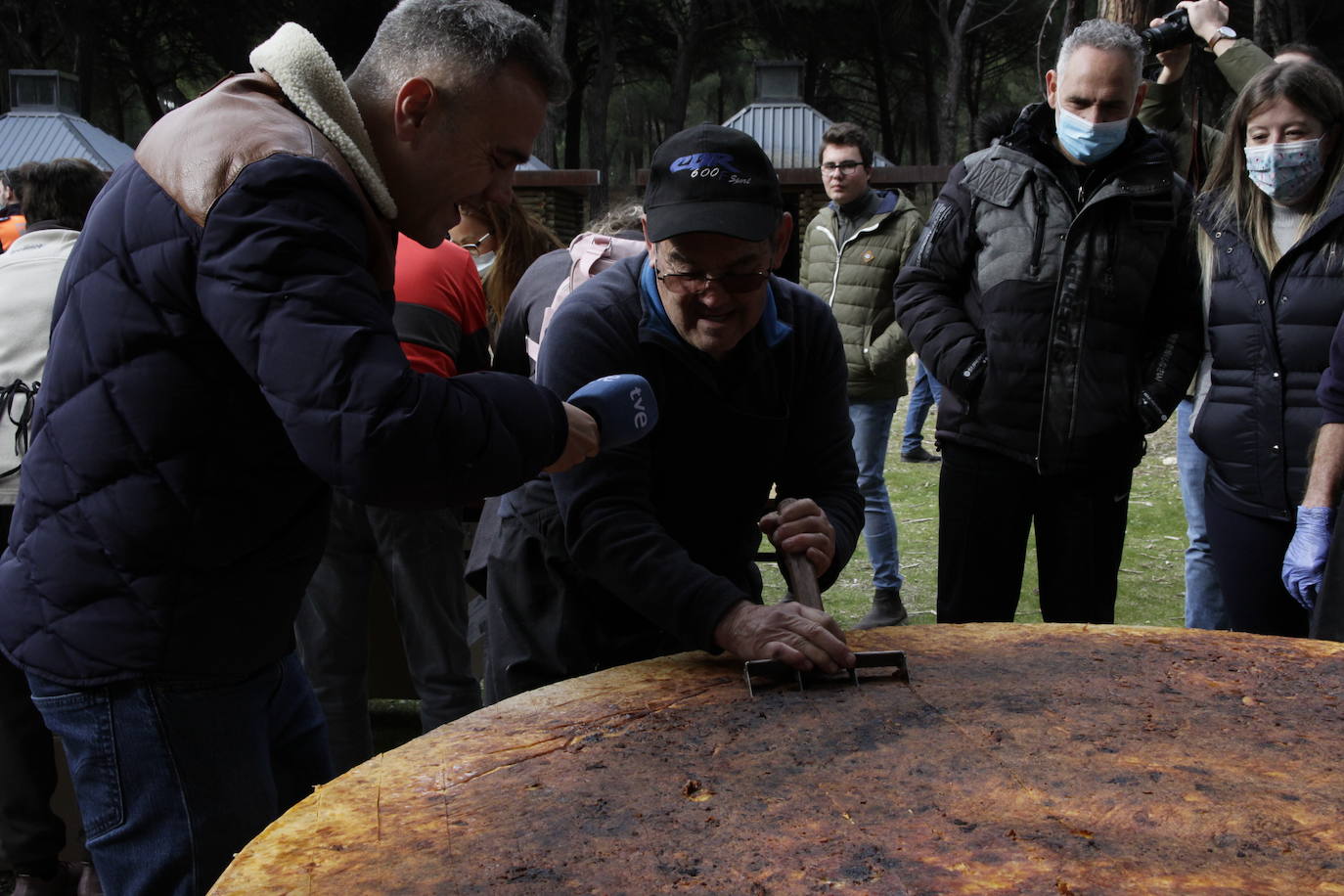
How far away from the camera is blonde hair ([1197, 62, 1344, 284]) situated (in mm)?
3068

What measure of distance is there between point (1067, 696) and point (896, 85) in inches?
1107

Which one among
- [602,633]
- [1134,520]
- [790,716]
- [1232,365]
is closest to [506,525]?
[602,633]

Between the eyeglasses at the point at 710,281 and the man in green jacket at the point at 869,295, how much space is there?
331cm

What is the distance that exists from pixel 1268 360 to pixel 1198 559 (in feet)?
2.88

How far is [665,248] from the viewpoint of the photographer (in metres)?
2.09

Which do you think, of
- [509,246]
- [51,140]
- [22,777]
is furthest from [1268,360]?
[51,140]

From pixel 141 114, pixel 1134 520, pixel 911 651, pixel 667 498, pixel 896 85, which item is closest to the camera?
pixel 911 651

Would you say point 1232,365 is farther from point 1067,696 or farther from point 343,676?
point 343,676

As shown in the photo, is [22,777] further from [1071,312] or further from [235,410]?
[1071,312]

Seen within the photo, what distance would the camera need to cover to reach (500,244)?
3.99 m

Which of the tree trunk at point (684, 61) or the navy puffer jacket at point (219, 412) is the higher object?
the tree trunk at point (684, 61)

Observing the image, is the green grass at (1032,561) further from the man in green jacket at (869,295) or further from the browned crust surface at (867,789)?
the browned crust surface at (867,789)

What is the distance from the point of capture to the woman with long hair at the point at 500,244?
3.95 metres

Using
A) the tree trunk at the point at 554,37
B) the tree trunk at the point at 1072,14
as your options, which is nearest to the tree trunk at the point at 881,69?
the tree trunk at the point at 554,37
